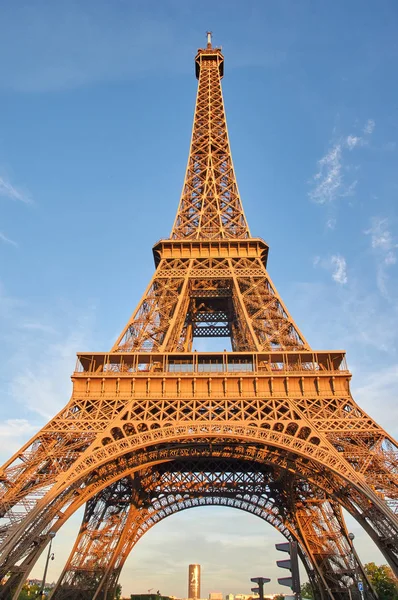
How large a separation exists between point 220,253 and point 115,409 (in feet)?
52.1

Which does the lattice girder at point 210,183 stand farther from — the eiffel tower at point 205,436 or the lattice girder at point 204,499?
the lattice girder at point 204,499

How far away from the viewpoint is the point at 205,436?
22984mm

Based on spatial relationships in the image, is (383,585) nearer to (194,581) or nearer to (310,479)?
(310,479)

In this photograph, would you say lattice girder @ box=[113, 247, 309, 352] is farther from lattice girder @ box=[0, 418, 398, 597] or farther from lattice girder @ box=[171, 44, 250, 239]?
lattice girder @ box=[0, 418, 398, 597]

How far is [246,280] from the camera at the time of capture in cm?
3381

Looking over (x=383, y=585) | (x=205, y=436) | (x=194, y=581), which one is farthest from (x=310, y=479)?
(x=194, y=581)

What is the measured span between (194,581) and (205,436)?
3937 inches

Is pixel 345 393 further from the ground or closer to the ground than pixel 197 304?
closer to the ground

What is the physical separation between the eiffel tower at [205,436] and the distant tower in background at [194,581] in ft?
265

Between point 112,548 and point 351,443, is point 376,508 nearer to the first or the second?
point 351,443

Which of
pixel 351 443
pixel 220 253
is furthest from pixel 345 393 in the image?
pixel 220 253

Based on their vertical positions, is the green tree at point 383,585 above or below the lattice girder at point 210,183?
below

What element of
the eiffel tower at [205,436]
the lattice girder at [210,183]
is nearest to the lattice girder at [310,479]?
the eiffel tower at [205,436]

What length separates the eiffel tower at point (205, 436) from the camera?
2155 cm
